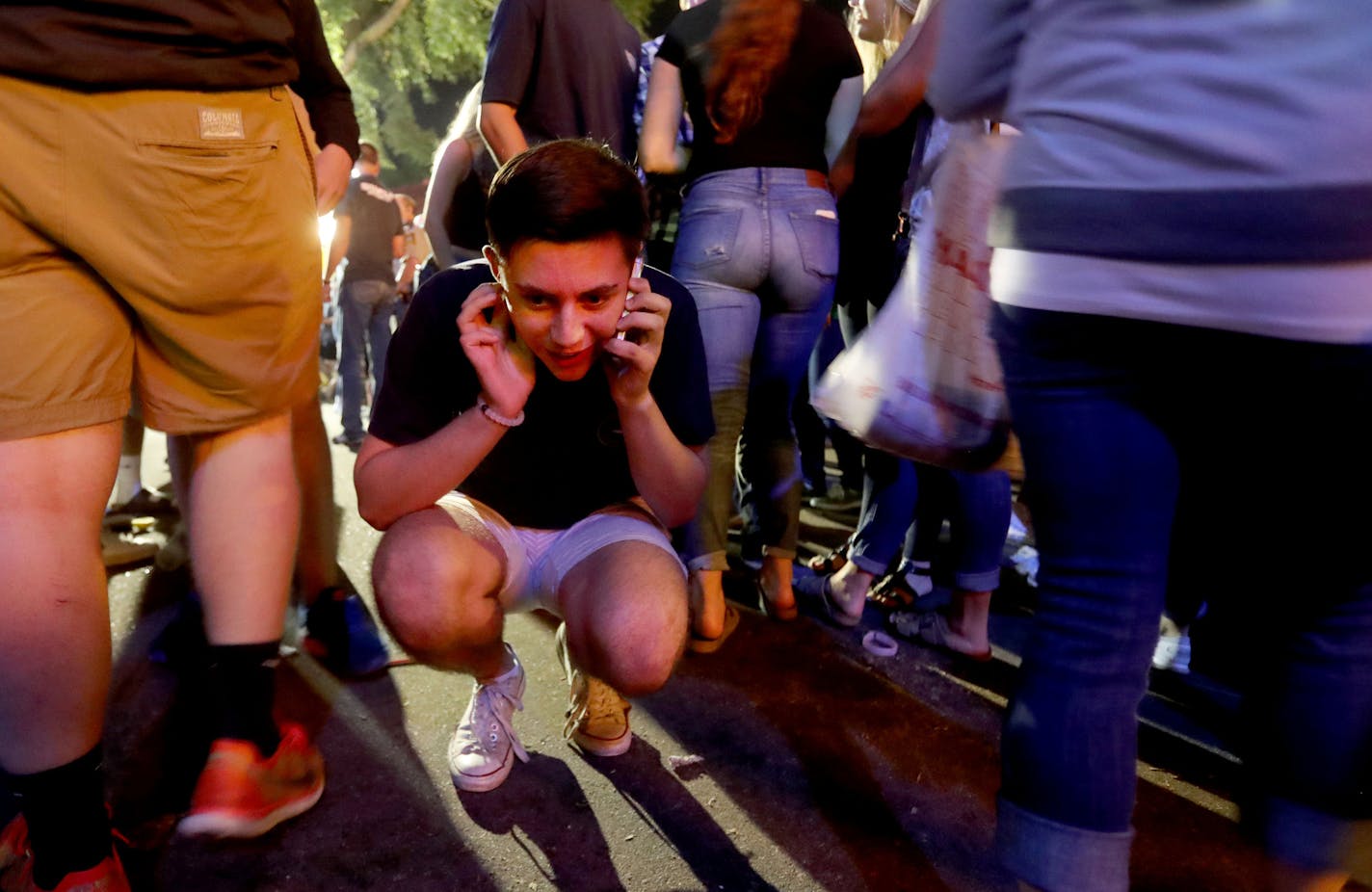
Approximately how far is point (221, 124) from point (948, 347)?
1.25m

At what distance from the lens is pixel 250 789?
143cm

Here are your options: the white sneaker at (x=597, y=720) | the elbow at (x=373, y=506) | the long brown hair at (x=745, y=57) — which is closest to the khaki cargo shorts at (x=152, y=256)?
the elbow at (x=373, y=506)

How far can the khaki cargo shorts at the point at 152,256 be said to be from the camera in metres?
1.21

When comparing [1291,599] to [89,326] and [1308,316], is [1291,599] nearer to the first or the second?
[1308,316]

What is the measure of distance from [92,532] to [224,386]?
1.03 feet

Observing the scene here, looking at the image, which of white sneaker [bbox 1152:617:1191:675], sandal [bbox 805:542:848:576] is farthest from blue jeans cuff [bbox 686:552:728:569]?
white sneaker [bbox 1152:617:1191:675]

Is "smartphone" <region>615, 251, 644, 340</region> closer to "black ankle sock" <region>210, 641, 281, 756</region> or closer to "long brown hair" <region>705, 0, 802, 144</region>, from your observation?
"long brown hair" <region>705, 0, 802, 144</region>

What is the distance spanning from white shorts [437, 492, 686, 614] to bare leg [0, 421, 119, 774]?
2.03ft

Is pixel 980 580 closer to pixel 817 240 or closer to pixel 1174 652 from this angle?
pixel 1174 652

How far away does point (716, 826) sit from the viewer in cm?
160

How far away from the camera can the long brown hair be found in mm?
2180

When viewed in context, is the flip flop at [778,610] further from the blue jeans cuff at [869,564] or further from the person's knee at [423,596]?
the person's knee at [423,596]

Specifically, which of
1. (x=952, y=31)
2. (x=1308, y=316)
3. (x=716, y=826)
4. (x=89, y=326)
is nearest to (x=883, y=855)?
(x=716, y=826)

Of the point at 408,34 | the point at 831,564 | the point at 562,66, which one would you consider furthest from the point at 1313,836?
the point at 408,34
